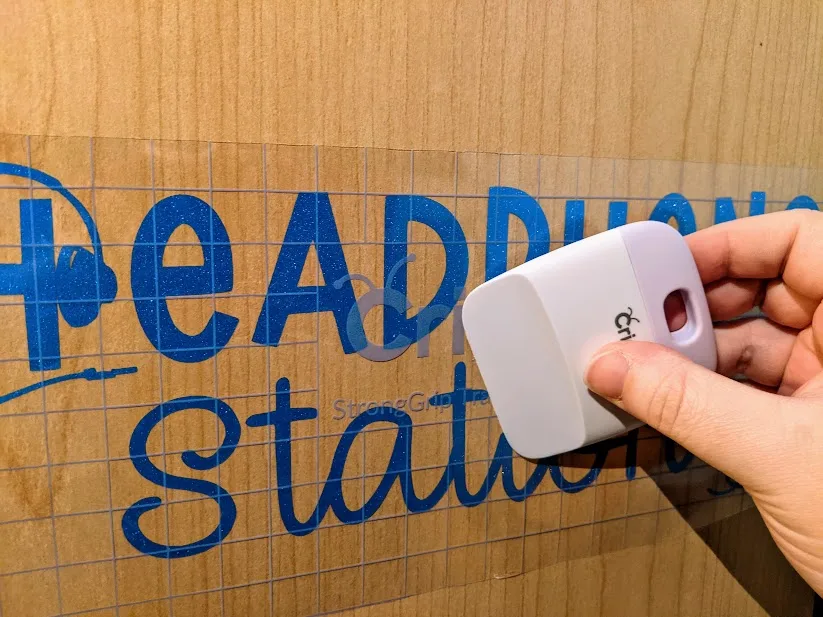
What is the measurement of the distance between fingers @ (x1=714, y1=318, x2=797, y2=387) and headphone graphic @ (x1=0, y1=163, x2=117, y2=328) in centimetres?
47

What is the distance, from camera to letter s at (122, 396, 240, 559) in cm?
40

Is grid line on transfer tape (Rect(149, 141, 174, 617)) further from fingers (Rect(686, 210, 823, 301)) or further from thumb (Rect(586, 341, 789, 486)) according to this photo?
fingers (Rect(686, 210, 823, 301))

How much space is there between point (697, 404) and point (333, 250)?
0.25 m

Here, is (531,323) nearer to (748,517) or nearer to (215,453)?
(215,453)

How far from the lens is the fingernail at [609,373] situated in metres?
0.40

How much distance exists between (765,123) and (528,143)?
23 centimetres

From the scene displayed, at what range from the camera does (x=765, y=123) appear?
1.77 ft

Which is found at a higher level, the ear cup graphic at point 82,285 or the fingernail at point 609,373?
the ear cup graphic at point 82,285

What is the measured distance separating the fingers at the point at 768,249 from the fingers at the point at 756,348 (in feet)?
0.17

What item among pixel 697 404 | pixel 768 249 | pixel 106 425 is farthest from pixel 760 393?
pixel 106 425

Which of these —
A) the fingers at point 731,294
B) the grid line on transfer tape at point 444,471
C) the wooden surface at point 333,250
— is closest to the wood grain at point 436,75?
the wooden surface at point 333,250

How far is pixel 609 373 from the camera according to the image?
405mm

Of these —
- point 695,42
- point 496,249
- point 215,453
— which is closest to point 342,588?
point 215,453
